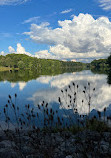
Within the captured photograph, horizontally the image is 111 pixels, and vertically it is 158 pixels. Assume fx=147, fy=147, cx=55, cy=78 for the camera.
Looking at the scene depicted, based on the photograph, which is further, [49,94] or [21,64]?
[21,64]

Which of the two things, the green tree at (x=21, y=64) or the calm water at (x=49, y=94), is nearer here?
the calm water at (x=49, y=94)

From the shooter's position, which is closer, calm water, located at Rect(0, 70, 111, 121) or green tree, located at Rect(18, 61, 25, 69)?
calm water, located at Rect(0, 70, 111, 121)

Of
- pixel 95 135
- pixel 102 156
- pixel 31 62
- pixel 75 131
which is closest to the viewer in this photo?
pixel 102 156

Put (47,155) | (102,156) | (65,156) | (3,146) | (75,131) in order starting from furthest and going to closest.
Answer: (75,131) < (3,146) < (65,156) < (102,156) < (47,155)

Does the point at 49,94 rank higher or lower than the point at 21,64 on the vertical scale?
lower

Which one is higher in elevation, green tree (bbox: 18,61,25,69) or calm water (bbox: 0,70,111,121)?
green tree (bbox: 18,61,25,69)

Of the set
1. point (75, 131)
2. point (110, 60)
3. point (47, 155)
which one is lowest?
point (75, 131)

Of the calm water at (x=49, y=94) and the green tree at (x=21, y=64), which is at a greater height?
the green tree at (x=21, y=64)

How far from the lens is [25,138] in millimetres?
8406

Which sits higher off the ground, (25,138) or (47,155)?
(47,155)

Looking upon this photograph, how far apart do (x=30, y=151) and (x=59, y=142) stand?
5.27 feet

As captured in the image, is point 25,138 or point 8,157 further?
point 25,138

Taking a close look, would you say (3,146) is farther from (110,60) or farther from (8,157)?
(110,60)

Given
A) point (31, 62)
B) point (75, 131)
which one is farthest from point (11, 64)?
point (75, 131)
